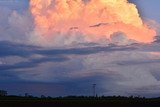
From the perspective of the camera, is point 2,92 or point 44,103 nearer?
point 44,103

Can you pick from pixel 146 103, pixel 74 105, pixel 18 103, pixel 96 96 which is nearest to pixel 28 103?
pixel 18 103

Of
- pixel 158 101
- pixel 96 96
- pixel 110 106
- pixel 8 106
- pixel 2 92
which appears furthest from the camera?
pixel 2 92

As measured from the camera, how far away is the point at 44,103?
75500 mm

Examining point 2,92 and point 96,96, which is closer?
point 96,96

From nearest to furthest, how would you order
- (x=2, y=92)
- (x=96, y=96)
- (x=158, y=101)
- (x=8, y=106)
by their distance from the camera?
(x=8, y=106), (x=158, y=101), (x=96, y=96), (x=2, y=92)

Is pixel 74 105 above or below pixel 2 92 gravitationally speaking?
below

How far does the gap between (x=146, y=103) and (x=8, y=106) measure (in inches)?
942

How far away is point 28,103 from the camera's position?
245ft

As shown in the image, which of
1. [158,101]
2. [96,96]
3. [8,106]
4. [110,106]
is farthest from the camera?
[96,96]

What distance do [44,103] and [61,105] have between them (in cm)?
282

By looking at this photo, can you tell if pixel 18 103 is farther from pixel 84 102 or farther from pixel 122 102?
pixel 122 102

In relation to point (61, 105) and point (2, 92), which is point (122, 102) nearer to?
point (61, 105)

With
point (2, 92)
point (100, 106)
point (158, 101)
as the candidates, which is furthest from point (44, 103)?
point (2, 92)

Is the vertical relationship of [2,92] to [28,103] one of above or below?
above
